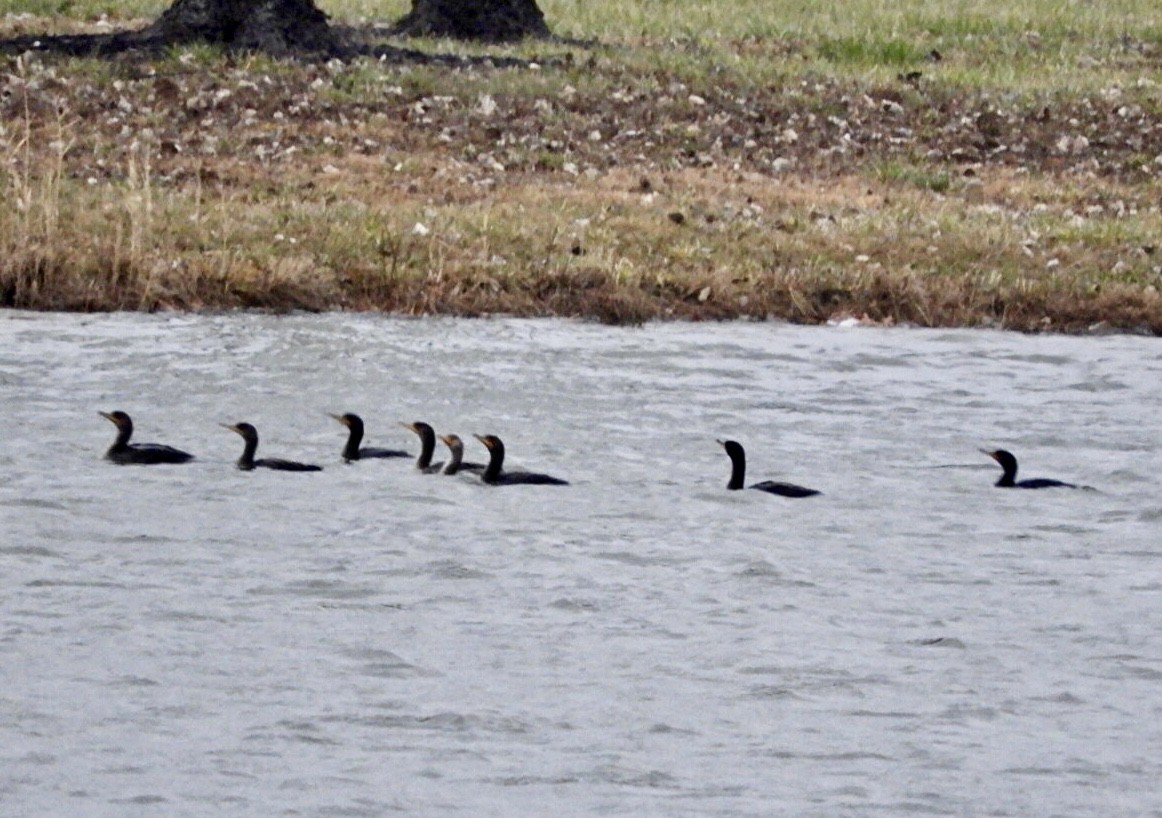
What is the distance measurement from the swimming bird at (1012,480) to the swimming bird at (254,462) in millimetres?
4243

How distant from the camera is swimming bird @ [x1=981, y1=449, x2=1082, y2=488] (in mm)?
14617

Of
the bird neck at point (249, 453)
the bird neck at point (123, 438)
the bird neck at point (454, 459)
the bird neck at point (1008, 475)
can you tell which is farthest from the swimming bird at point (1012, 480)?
the bird neck at point (123, 438)

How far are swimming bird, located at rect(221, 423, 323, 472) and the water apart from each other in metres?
0.11

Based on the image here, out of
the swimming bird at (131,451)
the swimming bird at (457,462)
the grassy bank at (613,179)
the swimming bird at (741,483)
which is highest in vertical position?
the grassy bank at (613,179)

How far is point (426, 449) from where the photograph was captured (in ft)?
49.5

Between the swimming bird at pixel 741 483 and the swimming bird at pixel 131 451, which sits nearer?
the swimming bird at pixel 741 483

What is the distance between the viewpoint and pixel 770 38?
36812 mm

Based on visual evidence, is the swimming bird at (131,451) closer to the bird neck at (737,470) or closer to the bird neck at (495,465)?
the bird neck at (495,465)

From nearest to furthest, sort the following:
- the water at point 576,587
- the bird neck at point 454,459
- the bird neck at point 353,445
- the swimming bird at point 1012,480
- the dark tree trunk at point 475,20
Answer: the water at point 576,587
the swimming bird at point 1012,480
the bird neck at point 454,459
the bird neck at point 353,445
the dark tree trunk at point 475,20

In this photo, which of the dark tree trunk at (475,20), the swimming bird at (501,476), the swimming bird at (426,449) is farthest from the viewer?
the dark tree trunk at (475,20)

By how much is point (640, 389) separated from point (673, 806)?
8878 millimetres

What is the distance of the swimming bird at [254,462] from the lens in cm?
1466

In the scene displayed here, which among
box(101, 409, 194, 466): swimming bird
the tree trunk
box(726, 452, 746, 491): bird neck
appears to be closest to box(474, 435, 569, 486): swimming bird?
box(726, 452, 746, 491): bird neck

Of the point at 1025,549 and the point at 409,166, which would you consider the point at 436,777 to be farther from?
the point at 409,166
